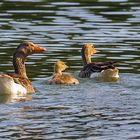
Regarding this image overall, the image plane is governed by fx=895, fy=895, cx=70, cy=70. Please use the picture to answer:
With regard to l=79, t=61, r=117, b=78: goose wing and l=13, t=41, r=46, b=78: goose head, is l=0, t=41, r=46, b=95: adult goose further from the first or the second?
l=79, t=61, r=117, b=78: goose wing

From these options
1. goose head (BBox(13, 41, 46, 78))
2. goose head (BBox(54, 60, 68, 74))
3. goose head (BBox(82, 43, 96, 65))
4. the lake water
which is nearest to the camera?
the lake water

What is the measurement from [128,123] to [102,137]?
1.16m

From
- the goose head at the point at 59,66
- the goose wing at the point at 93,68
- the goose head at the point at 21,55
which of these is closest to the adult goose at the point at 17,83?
the goose head at the point at 21,55

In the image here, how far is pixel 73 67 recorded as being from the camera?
22.0 metres

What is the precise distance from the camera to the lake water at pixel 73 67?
14562 millimetres

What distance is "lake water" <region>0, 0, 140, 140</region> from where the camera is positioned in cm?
1456

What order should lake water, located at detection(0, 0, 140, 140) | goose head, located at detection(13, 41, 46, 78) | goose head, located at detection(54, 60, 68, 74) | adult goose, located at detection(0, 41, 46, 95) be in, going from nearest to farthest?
1. lake water, located at detection(0, 0, 140, 140)
2. adult goose, located at detection(0, 41, 46, 95)
3. goose head, located at detection(13, 41, 46, 78)
4. goose head, located at detection(54, 60, 68, 74)

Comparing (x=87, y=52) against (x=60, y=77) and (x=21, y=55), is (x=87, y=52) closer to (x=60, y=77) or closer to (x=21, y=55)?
(x=60, y=77)

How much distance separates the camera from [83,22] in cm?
2708

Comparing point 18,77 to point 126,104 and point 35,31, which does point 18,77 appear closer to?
point 126,104

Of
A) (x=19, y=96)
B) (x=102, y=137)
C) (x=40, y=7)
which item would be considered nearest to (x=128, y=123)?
(x=102, y=137)

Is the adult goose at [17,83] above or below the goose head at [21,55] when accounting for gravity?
below

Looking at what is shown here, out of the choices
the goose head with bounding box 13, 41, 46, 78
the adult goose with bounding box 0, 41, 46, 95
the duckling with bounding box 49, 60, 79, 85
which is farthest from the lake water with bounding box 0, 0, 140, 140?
the goose head with bounding box 13, 41, 46, 78

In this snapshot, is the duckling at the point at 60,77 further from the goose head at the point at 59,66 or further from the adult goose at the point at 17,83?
the adult goose at the point at 17,83
